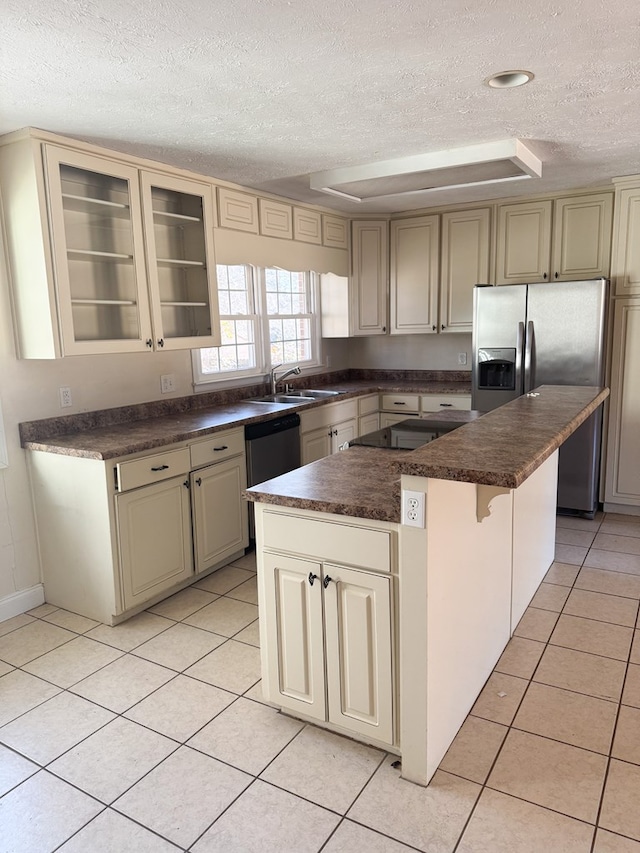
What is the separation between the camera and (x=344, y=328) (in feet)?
17.0

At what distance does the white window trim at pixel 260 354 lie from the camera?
13.3 ft

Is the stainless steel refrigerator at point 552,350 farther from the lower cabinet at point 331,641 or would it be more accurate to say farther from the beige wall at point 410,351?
the lower cabinet at point 331,641

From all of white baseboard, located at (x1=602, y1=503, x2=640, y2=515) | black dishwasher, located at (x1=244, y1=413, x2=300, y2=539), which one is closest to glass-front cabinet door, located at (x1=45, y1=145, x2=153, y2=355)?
black dishwasher, located at (x1=244, y1=413, x2=300, y2=539)

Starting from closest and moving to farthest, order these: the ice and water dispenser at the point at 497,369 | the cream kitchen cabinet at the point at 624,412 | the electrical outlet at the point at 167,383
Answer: the electrical outlet at the point at 167,383
the cream kitchen cabinet at the point at 624,412
the ice and water dispenser at the point at 497,369

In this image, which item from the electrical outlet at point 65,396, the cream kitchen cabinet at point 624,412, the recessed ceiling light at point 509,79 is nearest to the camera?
the recessed ceiling light at point 509,79

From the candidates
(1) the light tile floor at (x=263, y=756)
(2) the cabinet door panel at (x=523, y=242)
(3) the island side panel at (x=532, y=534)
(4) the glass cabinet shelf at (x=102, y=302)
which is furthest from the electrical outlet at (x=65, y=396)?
(2) the cabinet door panel at (x=523, y=242)

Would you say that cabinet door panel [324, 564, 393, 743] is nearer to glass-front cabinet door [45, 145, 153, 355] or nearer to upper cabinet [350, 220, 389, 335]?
glass-front cabinet door [45, 145, 153, 355]

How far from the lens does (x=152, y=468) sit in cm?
298

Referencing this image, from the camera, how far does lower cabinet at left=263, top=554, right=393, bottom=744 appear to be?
1913mm

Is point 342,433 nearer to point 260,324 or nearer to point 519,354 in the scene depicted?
point 260,324

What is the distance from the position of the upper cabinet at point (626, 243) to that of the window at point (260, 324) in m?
2.34

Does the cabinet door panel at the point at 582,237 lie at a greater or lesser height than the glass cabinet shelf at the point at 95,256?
greater

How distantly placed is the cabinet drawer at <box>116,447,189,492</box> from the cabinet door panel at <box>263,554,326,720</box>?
3.52 feet

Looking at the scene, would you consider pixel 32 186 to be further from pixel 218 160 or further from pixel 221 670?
pixel 221 670
